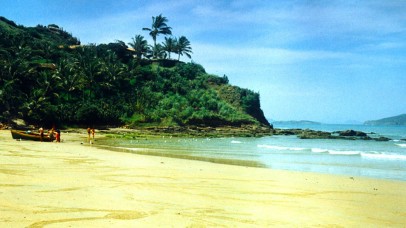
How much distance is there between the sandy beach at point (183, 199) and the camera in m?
7.47

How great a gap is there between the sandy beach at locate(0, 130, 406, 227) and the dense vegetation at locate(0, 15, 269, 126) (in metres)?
43.7

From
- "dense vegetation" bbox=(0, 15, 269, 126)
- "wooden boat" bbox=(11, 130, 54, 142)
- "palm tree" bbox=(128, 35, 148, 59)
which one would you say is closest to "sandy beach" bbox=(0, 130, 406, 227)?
"wooden boat" bbox=(11, 130, 54, 142)

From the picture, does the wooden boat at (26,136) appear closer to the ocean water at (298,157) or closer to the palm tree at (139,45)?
the ocean water at (298,157)

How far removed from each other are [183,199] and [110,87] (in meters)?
61.9

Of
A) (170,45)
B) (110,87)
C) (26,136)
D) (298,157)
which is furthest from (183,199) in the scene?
(170,45)

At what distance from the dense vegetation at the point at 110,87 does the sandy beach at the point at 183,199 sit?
43664 millimetres

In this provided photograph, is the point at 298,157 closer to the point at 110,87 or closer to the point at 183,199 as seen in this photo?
the point at 183,199

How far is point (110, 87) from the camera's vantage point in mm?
68812

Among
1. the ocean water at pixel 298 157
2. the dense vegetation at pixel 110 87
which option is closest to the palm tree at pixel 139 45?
the dense vegetation at pixel 110 87

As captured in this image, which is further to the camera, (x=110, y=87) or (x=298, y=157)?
(x=110, y=87)

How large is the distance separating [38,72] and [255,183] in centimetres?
5840

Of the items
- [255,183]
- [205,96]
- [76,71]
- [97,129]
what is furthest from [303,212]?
[205,96]

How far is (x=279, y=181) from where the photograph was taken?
13.9 meters

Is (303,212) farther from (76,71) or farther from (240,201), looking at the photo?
(76,71)
